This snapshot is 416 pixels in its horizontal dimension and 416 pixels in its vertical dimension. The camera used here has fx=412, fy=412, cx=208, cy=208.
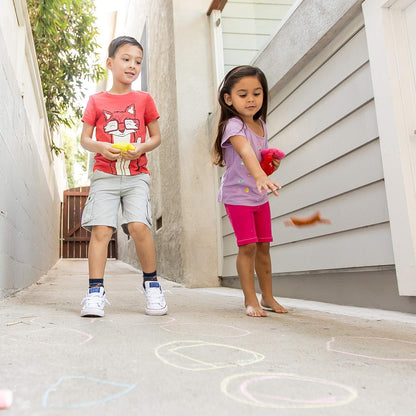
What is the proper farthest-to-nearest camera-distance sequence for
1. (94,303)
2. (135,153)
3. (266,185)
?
(135,153)
(94,303)
(266,185)

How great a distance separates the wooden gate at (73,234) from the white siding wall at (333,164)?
905cm

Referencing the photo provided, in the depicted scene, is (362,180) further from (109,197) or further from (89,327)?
(89,327)

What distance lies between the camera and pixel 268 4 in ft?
10.8

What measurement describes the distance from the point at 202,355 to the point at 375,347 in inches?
19.6

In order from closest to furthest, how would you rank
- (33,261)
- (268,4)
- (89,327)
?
(89,327), (268,4), (33,261)

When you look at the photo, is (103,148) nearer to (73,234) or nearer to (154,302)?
(154,302)

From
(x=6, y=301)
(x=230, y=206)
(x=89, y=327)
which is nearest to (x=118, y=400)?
(x=89, y=327)

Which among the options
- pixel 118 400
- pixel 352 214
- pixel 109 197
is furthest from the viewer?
pixel 352 214

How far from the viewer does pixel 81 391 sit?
0.77 metres

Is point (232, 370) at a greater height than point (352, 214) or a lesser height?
lesser

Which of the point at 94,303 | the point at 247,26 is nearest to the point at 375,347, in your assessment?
the point at 94,303

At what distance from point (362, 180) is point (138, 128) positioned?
1149mm

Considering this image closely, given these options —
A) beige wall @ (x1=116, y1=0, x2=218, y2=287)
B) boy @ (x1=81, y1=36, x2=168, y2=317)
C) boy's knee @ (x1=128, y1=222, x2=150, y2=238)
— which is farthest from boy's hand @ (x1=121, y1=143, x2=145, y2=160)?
beige wall @ (x1=116, y1=0, x2=218, y2=287)

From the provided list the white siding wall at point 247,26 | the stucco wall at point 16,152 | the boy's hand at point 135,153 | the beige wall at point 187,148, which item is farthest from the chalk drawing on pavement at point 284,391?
the beige wall at point 187,148
